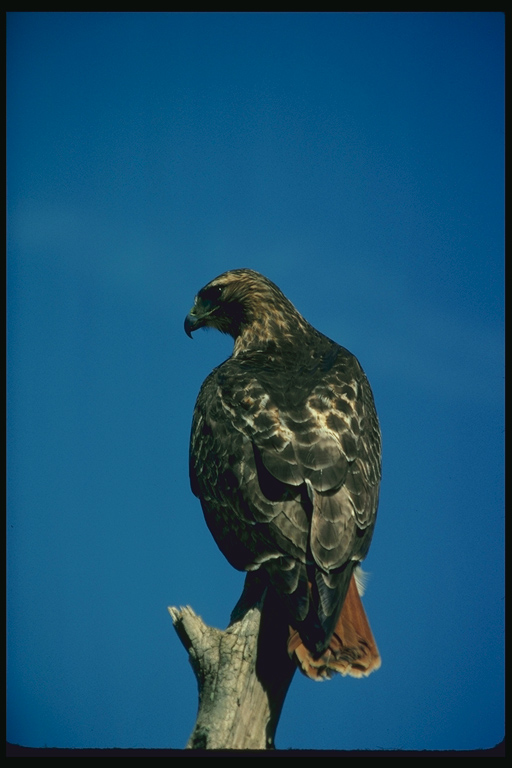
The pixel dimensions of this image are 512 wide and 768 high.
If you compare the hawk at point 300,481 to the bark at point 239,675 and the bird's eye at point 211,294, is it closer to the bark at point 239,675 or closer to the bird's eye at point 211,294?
the bark at point 239,675

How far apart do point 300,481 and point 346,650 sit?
93cm

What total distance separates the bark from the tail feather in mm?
108

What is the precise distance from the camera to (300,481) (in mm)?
4934

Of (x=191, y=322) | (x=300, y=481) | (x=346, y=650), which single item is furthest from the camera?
(x=191, y=322)

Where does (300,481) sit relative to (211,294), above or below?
below

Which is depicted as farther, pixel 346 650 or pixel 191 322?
pixel 191 322

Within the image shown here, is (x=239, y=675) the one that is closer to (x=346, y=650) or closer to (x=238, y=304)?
(x=346, y=650)

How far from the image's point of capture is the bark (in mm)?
4258

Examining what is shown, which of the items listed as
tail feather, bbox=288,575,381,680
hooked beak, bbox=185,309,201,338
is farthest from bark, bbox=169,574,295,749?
hooked beak, bbox=185,309,201,338

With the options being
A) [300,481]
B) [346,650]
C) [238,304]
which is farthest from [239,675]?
[238,304]

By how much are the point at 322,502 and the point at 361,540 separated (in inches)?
14.1

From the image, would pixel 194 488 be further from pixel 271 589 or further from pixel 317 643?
pixel 317 643

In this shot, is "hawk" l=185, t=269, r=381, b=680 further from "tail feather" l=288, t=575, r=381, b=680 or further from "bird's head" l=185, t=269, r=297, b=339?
"bird's head" l=185, t=269, r=297, b=339

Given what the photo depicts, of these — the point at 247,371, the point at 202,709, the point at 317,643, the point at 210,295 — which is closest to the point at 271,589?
the point at 317,643
